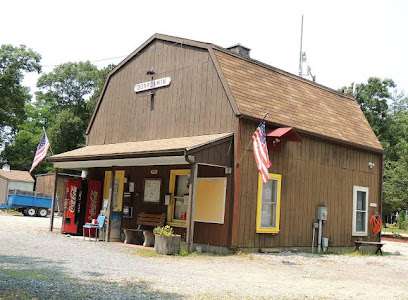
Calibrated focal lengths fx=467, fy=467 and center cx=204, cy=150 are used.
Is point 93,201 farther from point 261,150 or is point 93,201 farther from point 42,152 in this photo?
point 261,150

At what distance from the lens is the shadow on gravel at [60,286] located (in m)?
6.33

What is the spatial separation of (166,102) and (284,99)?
4083 mm

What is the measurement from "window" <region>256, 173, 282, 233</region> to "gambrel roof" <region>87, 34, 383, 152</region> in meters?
1.85

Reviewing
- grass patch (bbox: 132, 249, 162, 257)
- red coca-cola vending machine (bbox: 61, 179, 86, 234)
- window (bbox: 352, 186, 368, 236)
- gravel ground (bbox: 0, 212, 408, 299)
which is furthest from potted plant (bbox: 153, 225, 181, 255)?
window (bbox: 352, 186, 368, 236)

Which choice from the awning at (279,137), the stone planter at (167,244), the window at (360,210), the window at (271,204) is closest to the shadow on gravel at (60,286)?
the stone planter at (167,244)

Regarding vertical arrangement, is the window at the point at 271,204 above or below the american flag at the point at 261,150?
below

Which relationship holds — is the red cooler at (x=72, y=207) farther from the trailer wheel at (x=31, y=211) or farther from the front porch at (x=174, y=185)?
the trailer wheel at (x=31, y=211)

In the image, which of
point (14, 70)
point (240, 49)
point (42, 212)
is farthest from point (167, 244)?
point (14, 70)

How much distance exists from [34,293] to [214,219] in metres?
7.62

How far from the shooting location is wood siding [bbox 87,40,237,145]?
1453 cm

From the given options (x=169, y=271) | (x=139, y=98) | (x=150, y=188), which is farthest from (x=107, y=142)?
(x=169, y=271)

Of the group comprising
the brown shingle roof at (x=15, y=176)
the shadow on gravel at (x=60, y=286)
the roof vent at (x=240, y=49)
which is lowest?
the shadow on gravel at (x=60, y=286)

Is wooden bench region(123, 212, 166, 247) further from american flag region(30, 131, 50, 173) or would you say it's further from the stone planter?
Result: american flag region(30, 131, 50, 173)

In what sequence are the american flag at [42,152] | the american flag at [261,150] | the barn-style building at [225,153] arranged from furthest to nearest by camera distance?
the american flag at [42,152]
the barn-style building at [225,153]
the american flag at [261,150]
